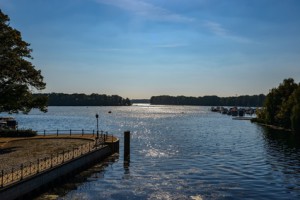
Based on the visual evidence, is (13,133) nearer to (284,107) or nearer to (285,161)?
(285,161)

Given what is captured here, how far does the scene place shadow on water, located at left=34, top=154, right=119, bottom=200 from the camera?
32.2 metres

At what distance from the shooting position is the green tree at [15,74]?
1805 inches

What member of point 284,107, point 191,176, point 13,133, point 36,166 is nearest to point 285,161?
point 191,176

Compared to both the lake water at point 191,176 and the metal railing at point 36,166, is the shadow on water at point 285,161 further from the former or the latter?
the metal railing at point 36,166

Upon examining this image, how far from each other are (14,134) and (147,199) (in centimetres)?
3744

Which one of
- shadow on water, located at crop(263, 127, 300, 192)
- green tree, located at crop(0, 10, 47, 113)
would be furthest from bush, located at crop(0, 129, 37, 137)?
shadow on water, located at crop(263, 127, 300, 192)

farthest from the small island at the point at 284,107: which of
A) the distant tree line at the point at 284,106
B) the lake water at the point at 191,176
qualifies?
the lake water at the point at 191,176

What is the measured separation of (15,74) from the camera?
47.8 metres

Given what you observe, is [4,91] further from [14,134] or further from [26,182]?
[26,182]

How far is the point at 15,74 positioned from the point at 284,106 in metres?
86.8

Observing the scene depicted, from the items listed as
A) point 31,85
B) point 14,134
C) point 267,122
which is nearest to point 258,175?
point 31,85

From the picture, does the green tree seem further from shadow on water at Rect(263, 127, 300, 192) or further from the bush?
shadow on water at Rect(263, 127, 300, 192)

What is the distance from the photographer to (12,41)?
4634 cm

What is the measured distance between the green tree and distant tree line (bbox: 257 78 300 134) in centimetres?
7406
